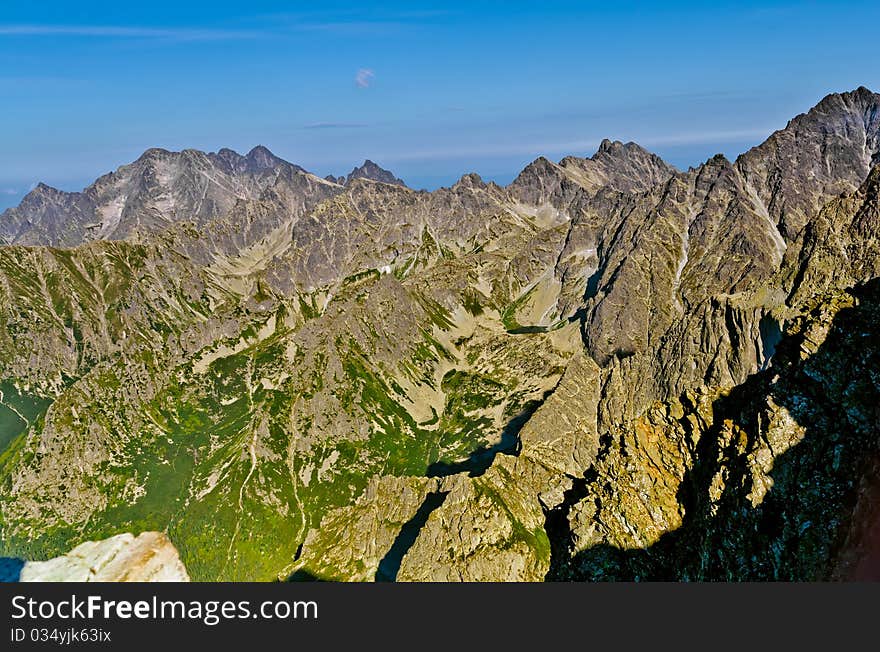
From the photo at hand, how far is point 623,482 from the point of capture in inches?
2340

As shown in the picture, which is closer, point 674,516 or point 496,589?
point 496,589

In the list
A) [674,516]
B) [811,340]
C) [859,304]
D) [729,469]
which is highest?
[859,304]

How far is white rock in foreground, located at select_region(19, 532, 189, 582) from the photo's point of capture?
2394 cm

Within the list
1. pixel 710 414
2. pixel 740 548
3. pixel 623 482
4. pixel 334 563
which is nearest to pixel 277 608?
pixel 740 548

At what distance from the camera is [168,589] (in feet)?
78.5

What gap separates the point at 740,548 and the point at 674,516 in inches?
510

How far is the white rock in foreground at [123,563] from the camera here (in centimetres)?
2394

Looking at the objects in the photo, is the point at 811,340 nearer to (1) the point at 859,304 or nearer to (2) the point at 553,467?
(1) the point at 859,304

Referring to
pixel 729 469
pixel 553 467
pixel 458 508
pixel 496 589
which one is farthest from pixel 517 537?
pixel 496 589

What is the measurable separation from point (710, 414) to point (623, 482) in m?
11.8

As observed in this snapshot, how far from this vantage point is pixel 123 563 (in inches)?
971

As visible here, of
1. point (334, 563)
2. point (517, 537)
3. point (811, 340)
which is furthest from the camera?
point (334, 563)

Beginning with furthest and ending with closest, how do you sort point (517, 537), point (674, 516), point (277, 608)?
point (517, 537)
point (674, 516)
point (277, 608)

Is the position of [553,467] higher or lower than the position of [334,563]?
higher
